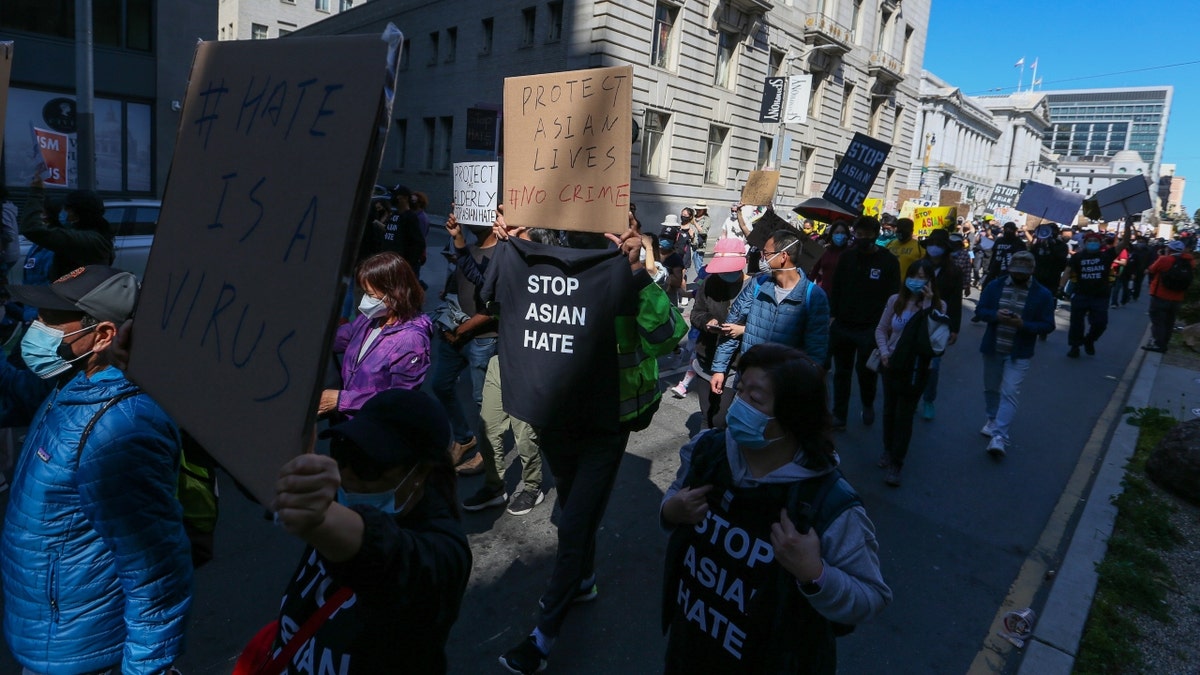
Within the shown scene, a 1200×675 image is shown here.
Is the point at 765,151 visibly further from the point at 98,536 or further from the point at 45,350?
the point at 98,536

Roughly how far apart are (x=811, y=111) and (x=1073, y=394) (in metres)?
26.5

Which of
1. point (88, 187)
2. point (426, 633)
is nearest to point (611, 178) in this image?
point (426, 633)

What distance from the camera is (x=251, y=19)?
1724 inches

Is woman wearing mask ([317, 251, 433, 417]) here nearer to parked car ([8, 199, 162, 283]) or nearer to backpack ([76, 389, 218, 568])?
backpack ([76, 389, 218, 568])

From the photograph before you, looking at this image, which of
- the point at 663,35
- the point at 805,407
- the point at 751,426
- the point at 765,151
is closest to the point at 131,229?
the point at 751,426

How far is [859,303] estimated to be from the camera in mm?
6609

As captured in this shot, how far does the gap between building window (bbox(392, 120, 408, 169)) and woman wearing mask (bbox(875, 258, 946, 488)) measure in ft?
93.9

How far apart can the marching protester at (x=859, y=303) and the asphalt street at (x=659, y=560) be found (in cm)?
58

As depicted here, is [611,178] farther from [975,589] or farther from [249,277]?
[975,589]

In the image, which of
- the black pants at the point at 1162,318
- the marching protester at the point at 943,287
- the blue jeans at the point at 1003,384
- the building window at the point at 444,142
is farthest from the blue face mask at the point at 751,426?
the building window at the point at 444,142

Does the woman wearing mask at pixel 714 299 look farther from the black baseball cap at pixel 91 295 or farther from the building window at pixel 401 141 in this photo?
the building window at pixel 401 141

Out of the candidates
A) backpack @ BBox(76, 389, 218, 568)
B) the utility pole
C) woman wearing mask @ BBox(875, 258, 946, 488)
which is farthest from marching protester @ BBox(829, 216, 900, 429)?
the utility pole

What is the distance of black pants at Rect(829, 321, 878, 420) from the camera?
6605 millimetres

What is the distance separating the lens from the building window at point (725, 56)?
2682 centimetres
